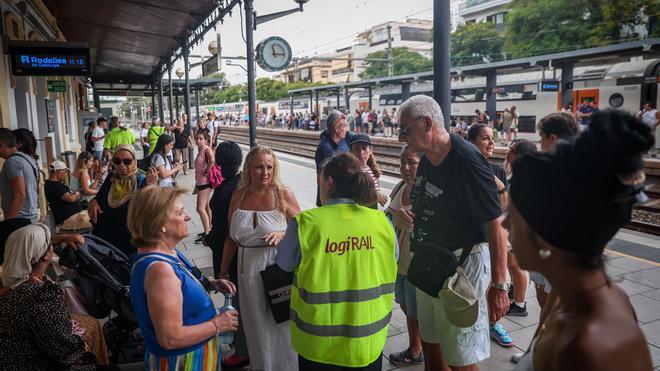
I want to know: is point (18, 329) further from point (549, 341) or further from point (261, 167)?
point (549, 341)

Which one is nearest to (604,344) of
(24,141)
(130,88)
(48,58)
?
(24,141)

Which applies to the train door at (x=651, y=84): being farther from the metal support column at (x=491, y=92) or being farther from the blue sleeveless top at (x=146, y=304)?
the blue sleeveless top at (x=146, y=304)

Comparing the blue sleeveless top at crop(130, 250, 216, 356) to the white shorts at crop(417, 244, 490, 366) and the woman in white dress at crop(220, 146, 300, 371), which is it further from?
the white shorts at crop(417, 244, 490, 366)

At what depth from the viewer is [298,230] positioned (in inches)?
91.7

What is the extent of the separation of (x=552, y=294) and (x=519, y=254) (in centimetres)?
28

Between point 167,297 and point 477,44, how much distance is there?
6299cm

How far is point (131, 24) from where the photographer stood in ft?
40.5

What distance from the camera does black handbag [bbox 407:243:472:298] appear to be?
2609 mm

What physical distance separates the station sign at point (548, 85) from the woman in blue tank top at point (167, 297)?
72.9ft

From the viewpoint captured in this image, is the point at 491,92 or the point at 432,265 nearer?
the point at 432,265

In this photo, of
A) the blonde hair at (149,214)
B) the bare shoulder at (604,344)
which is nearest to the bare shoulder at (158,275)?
the blonde hair at (149,214)

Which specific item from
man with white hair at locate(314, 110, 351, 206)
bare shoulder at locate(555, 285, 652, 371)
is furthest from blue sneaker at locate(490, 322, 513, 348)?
bare shoulder at locate(555, 285, 652, 371)

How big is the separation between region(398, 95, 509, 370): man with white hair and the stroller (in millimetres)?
2083

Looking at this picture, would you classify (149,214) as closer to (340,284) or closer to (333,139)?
(340,284)
